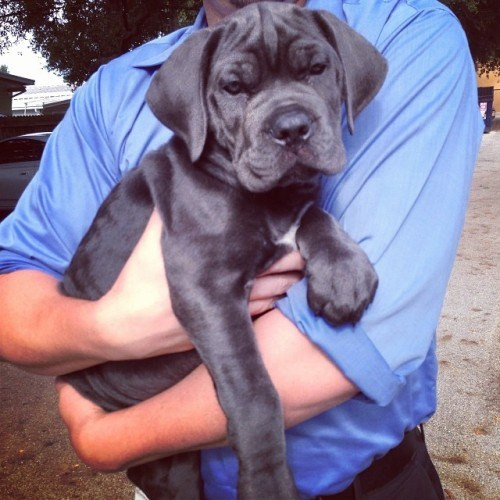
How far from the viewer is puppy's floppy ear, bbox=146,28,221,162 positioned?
2.00 meters

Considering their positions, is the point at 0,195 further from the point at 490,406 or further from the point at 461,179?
the point at 461,179

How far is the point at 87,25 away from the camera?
19781 mm

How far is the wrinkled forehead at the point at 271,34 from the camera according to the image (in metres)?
1.99

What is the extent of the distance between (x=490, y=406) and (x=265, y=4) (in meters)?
3.59

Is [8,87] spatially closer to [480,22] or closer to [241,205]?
[480,22]

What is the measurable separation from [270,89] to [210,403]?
0.93 m

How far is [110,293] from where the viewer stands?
6.31 feet

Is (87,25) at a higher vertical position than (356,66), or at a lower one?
lower

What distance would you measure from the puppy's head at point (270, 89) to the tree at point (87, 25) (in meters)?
16.0

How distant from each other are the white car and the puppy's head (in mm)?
11469

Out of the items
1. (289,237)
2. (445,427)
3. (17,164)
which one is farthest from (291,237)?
(17,164)

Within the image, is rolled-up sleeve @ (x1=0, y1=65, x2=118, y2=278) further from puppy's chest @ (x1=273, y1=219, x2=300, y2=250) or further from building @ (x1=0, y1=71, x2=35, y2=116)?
building @ (x1=0, y1=71, x2=35, y2=116)

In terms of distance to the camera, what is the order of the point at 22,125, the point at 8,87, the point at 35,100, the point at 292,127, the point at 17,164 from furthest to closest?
the point at 35,100 → the point at 8,87 → the point at 22,125 → the point at 17,164 → the point at 292,127

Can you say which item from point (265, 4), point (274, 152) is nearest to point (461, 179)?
point (274, 152)
